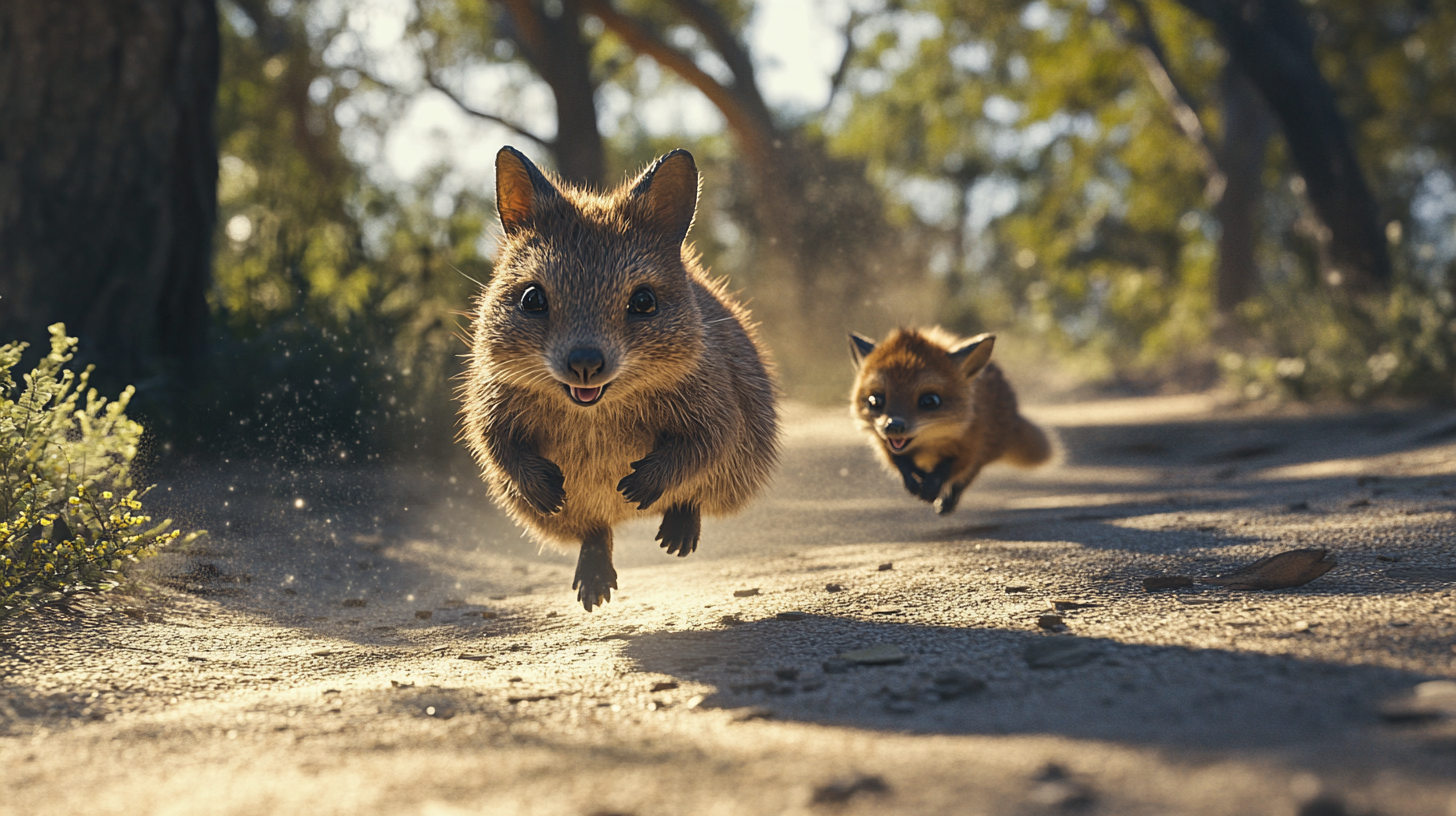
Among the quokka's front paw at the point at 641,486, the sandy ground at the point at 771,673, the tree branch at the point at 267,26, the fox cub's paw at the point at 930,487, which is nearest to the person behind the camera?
the sandy ground at the point at 771,673

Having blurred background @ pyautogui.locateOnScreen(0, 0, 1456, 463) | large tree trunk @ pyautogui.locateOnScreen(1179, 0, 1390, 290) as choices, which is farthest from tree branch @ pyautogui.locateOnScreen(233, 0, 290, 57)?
large tree trunk @ pyautogui.locateOnScreen(1179, 0, 1390, 290)

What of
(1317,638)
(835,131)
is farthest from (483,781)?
(835,131)

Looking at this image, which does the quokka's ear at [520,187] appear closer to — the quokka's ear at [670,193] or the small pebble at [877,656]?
the quokka's ear at [670,193]

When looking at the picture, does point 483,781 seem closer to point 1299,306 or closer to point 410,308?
point 410,308

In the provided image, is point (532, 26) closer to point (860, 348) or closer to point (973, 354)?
point (860, 348)

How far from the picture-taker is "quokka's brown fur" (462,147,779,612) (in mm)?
3807

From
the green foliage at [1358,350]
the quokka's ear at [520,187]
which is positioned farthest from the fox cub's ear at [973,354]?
the green foliage at [1358,350]

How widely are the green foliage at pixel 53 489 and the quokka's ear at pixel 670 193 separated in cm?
216

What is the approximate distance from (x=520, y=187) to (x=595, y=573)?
1675mm

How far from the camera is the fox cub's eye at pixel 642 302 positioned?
3.87 meters

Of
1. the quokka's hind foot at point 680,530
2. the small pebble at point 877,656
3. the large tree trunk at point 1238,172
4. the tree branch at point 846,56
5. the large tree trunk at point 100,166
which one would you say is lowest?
the small pebble at point 877,656

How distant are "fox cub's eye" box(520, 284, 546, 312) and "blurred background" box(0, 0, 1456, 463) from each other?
0.26m

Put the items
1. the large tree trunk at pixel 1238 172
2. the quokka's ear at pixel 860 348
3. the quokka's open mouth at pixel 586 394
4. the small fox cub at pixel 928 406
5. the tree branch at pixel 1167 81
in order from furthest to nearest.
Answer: the large tree trunk at pixel 1238 172, the tree branch at pixel 1167 81, the quokka's ear at pixel 860 348, the small fox cub at pixel 928 406, the quokka's open mouth at pixel 586 394

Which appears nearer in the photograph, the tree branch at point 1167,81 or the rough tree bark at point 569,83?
the rough tree bark at point 569,83
